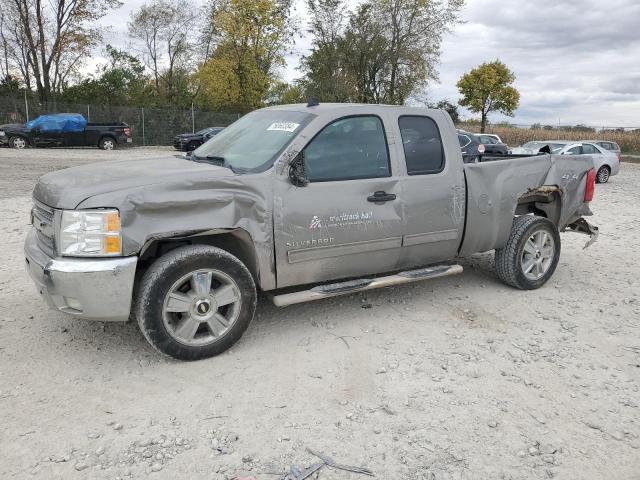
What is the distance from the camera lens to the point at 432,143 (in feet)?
15.9

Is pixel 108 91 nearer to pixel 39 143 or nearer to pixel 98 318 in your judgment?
pixel 39 143

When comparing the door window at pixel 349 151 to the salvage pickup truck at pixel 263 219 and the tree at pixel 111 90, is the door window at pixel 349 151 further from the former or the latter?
the tree at pixel 111 90

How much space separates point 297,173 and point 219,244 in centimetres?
82

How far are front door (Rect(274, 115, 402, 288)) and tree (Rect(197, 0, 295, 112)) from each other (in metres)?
35.1

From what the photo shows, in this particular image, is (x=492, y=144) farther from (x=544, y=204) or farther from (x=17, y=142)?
(x=17, y=142)

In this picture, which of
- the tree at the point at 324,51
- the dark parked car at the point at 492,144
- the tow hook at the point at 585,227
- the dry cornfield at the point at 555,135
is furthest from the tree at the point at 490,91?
the tow hook at the point at 585,227

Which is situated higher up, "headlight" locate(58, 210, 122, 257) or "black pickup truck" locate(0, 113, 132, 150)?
"black pickup truck" locate(0, 113, 132, 150)

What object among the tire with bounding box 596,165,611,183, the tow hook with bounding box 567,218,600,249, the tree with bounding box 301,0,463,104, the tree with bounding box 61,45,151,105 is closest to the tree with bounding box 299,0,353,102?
the tree with bounding box 301,0,463,104

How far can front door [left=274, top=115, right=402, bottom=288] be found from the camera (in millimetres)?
4062

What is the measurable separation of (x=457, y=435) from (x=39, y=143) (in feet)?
89.7

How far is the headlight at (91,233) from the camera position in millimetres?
3449

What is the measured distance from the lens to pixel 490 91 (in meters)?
47.2

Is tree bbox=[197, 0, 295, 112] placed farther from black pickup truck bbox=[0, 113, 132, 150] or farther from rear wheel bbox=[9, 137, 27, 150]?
rear wheel bbox=[9, 137, 27, 150]

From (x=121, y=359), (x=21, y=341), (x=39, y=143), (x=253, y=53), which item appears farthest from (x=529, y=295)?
(x=253, y=53)
